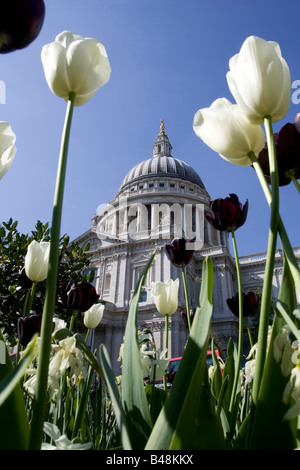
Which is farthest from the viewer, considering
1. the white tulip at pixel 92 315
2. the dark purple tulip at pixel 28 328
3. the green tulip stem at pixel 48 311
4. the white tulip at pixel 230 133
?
the white tulip at pixel 92 315

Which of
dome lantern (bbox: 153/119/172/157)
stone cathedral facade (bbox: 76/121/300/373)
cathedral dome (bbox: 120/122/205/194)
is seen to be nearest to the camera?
stone cathedral facade (bbox: 76/121/300/373)

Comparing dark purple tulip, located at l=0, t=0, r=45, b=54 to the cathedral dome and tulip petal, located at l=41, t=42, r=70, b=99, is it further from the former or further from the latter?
the cathedral dome

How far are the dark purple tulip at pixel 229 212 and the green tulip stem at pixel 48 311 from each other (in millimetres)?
1010

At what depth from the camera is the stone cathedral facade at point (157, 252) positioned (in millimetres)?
25797

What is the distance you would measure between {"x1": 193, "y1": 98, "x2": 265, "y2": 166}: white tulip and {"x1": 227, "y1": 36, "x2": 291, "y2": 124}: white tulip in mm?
99

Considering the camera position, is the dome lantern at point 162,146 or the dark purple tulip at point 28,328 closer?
the dark purple tulip at point 28,328

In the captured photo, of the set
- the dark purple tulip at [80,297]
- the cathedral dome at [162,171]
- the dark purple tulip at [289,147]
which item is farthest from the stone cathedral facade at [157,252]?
the dark purple tulip at [289,147]

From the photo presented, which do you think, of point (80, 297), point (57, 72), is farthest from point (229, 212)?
point (57, 72)

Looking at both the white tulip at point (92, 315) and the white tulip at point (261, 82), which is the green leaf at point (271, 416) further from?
the white tulip at point (92, 315)

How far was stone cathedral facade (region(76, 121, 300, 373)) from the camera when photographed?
25.8m

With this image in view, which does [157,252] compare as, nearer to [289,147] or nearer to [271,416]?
[289,147]

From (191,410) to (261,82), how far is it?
2.52 feet

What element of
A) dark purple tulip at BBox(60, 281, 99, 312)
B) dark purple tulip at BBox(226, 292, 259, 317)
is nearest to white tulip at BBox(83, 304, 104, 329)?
dark purple tulip at BBox(60, 281, 99, 312)

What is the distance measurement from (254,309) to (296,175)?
1214 mm
